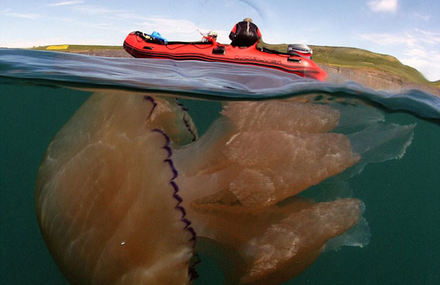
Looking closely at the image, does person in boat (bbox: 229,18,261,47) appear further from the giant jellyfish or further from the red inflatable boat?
the giant jellyfish

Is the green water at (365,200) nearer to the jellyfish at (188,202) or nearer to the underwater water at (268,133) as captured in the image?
the underwater water at (268,133)

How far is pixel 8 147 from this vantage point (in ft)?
39.2

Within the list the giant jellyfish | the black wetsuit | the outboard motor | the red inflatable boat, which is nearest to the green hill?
the outboard motor

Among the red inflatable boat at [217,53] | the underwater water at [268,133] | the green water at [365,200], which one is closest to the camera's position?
the underwater water at [268,133]

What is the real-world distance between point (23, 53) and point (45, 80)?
134cm

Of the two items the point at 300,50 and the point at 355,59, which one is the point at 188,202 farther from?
the point at 355,59

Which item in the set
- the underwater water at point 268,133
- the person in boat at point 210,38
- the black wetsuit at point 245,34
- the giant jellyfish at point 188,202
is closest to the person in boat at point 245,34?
the black wetsuit at point 245,34

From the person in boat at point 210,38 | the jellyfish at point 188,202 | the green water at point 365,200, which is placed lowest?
→ the green water at point 365,200

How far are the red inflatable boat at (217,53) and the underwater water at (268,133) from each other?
633 mm

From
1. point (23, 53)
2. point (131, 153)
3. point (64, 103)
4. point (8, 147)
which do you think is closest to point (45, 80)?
point (23, 53)

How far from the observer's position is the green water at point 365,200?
7.20 metres

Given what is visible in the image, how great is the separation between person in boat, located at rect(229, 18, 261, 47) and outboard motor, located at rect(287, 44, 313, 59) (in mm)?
798

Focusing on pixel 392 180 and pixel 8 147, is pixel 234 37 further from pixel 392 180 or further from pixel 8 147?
pixel 8 147

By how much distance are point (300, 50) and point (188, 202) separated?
264 inches
